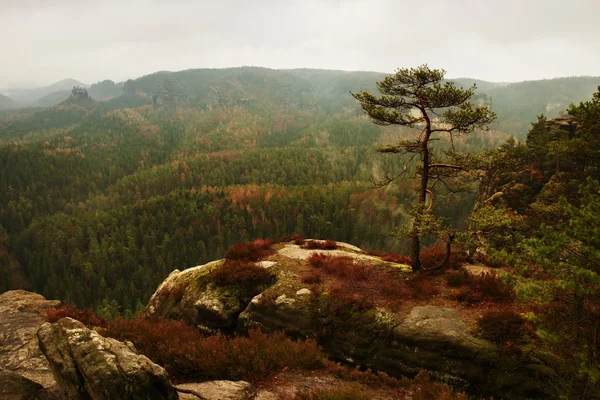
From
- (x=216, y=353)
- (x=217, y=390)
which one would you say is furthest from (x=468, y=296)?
(x=217, y=390)

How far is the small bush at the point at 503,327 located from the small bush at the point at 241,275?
11.1 meters

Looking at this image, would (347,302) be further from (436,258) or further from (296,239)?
(296,239)

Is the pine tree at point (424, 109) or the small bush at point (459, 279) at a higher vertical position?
the pine tree at point (424, 109)

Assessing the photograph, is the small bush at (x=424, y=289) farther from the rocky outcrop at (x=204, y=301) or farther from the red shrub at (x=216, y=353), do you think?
the rocky outcrop at (x=204, y=301)

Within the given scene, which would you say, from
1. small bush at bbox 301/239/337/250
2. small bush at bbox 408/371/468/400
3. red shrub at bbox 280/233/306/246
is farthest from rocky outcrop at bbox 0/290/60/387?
small bush at bbox 301/239/337/250

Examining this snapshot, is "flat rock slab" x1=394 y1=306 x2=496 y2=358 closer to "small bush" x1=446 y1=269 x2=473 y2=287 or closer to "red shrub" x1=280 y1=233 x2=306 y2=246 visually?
"small bush" x1=446 y1=269 x2=473 y2=287

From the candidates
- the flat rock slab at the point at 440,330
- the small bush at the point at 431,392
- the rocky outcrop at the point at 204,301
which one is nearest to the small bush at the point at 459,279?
the flat rock slab at the point at 440,330

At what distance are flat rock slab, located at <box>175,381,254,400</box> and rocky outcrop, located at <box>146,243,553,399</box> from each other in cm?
580

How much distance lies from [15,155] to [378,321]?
771 ft

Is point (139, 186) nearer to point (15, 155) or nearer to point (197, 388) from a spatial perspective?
point (15, 155)

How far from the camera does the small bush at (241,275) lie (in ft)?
65.6

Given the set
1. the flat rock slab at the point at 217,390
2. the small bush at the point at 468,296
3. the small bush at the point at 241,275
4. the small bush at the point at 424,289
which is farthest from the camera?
the small bush at the point at 241,275

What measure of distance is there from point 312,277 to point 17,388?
42.7 feet

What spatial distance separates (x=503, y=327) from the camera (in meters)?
13.3
